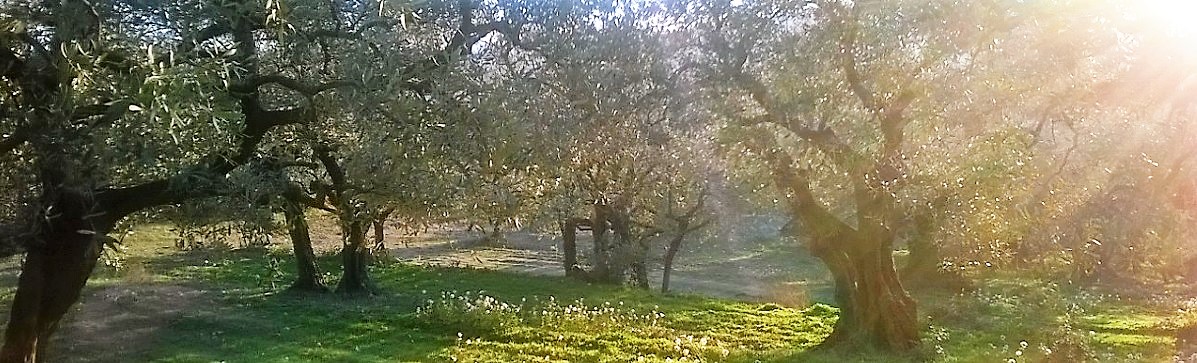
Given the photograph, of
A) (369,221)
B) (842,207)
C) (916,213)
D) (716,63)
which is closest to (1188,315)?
(842,207)

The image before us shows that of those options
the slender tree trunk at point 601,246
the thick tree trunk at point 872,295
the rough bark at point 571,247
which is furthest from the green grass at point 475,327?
the rough bark at point 571,247

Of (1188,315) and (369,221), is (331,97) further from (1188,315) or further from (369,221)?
(1188,315)

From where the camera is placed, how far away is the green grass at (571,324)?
18.1 m

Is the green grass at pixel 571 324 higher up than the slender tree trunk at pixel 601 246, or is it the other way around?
the slender tree trunk at pixel 601 246

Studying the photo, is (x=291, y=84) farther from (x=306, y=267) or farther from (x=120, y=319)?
(x=306, y=267)

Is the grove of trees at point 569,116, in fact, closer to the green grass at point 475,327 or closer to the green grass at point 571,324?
the green grass at point 571,324

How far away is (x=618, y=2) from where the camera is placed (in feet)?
40.5

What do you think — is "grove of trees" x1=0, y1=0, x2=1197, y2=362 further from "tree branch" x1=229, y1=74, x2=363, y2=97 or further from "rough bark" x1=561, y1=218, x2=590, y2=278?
"rough bark" x1=561, y1=218, x2=590, y2=278

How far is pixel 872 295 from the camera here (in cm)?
1783

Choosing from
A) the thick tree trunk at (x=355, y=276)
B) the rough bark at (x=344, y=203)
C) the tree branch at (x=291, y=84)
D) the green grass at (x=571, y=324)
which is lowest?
the green grass at (x=571, y=324)

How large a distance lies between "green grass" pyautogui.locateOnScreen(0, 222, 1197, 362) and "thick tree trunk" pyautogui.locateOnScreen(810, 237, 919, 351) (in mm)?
449

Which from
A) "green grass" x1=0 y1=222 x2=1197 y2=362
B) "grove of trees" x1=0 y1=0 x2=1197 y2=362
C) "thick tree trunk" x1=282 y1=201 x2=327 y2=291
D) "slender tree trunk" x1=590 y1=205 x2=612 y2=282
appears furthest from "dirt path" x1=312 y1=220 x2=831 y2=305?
"grove of trees" x1=0 y1=0 x2=1197 y2=362

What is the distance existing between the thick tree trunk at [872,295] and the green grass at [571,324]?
449 millimetres

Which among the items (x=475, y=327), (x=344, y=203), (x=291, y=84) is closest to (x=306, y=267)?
(x=475, y=327)
